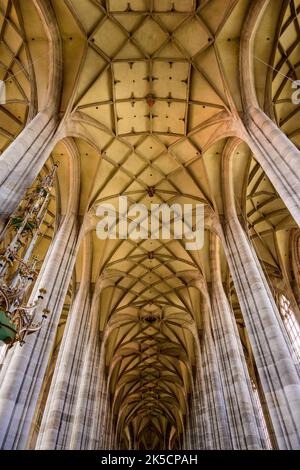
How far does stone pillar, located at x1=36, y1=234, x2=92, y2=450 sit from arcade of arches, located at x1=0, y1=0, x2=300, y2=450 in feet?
0.22

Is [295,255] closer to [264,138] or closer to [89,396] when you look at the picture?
[264,138]

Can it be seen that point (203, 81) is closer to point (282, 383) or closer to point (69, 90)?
point (69, 90)

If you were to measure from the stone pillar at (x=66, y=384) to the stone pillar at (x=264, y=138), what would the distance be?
1072cm

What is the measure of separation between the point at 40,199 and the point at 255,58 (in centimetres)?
943

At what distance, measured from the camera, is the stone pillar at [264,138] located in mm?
7982

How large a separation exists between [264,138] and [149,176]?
7.61 meters

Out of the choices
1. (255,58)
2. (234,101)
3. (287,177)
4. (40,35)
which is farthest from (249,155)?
(40,35)

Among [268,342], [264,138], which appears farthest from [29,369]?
[264,138]

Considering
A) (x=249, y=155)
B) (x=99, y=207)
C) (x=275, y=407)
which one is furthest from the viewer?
(x=99, y=207)

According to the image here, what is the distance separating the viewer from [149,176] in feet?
53.1

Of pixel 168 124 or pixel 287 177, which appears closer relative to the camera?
pixel 287 177

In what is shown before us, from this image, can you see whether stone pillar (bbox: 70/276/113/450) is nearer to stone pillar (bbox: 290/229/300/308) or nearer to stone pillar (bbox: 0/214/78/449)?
stone pillar (bbox: 0/214/78/449)

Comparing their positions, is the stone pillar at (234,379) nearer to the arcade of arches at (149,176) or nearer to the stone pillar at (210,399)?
the arcade of arches at (149,176)

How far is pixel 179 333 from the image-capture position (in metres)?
25.1
